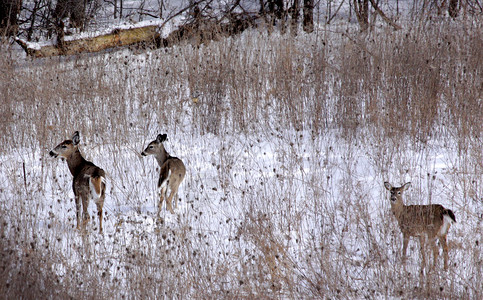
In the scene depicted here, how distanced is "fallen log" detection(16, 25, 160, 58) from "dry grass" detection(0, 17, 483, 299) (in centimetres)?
66

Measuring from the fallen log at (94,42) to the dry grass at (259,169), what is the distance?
2.18 feet

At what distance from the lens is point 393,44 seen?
8648 millimetres

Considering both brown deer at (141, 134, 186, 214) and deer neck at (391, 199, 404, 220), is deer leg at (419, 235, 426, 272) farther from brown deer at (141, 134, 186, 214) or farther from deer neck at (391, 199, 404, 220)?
brown deer at (141, 134, 186, 214)

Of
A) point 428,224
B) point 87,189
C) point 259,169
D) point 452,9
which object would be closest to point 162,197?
point 87,189

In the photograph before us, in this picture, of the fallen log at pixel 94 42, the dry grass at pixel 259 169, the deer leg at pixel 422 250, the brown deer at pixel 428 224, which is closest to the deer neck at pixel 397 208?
the dry grass at pixel 259 169

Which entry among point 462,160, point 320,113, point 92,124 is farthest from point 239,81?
point 462,160

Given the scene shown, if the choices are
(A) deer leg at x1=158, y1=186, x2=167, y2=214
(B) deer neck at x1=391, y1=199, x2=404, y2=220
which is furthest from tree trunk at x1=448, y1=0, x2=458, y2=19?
(A) deer leg at x1=158, y1=186, x2=167, y2=214

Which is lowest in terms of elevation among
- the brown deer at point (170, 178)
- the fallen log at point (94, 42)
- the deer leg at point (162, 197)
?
the deer leg at point (162, 197)

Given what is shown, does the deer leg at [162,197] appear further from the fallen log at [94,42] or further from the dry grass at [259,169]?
the fallen log at [94,42]

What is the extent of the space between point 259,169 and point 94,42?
214 inches

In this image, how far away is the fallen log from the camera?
33.4ft

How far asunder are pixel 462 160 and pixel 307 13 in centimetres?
553

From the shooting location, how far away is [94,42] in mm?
10562

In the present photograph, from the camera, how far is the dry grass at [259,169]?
13.8 feet
